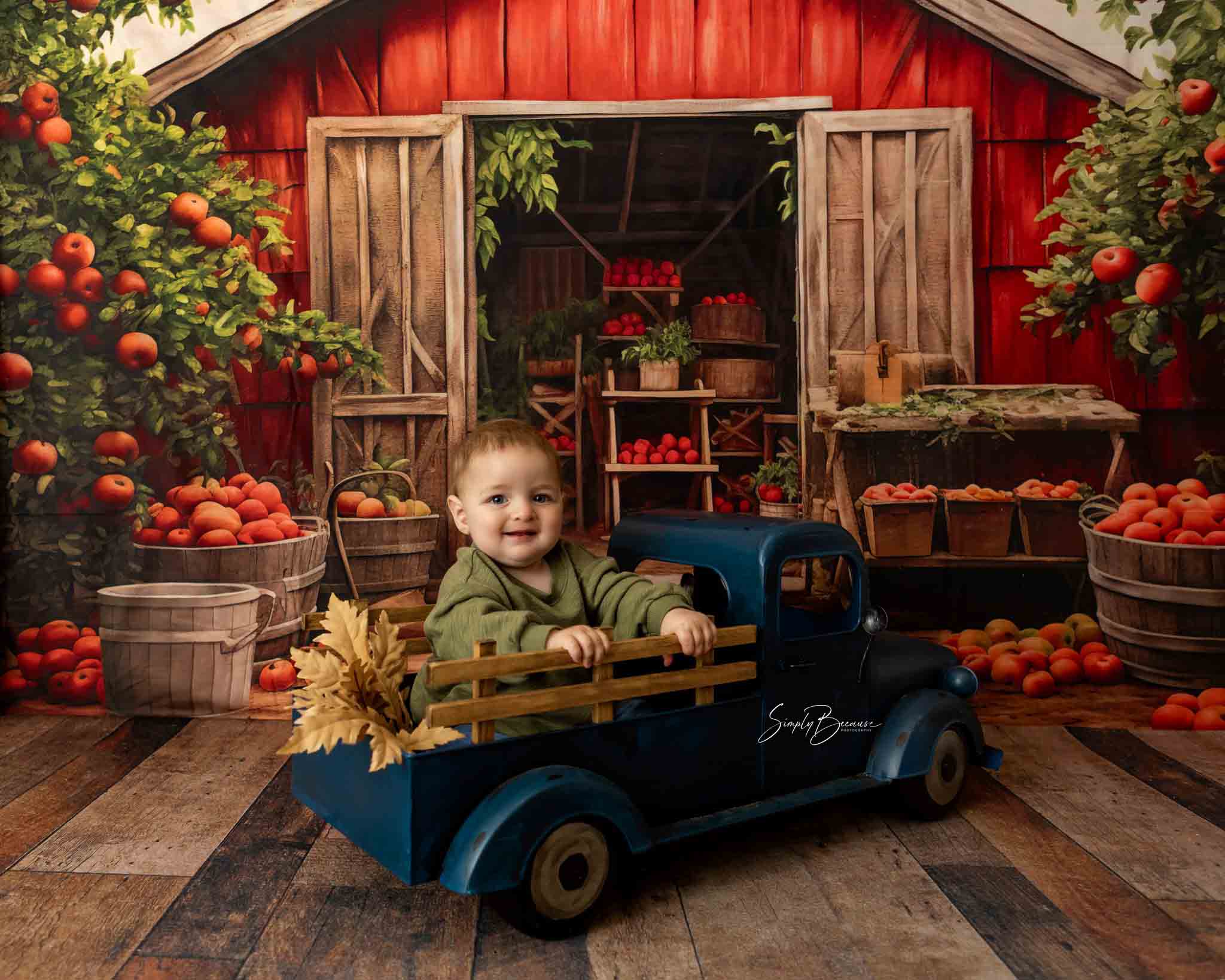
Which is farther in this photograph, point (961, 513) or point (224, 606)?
point (961, 513)

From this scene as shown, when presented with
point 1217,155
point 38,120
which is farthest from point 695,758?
point 38,120

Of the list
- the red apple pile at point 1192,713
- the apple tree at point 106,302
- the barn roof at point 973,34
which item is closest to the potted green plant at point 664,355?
the apple tree at point 106,302

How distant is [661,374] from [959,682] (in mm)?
1982

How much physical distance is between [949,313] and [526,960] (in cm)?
306

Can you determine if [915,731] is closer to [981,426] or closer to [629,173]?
[981,426]

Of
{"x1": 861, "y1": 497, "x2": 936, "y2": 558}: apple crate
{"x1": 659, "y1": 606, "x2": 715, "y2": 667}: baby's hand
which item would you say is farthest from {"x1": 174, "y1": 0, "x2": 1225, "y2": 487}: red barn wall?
{"x1": 659, "y1": 606, "x2": 715, "y2": 667}: baby's hand

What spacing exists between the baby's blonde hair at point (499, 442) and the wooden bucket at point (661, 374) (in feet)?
6.22

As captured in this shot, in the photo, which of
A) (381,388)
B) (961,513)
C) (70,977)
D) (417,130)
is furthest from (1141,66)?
(70,977)

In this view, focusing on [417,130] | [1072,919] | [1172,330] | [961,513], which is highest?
[417,130]

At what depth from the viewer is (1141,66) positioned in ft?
13.1

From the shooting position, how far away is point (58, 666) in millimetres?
4156

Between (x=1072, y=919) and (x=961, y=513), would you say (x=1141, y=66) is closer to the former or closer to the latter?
(x=961, y=513)

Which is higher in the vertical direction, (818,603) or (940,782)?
(818,603)
